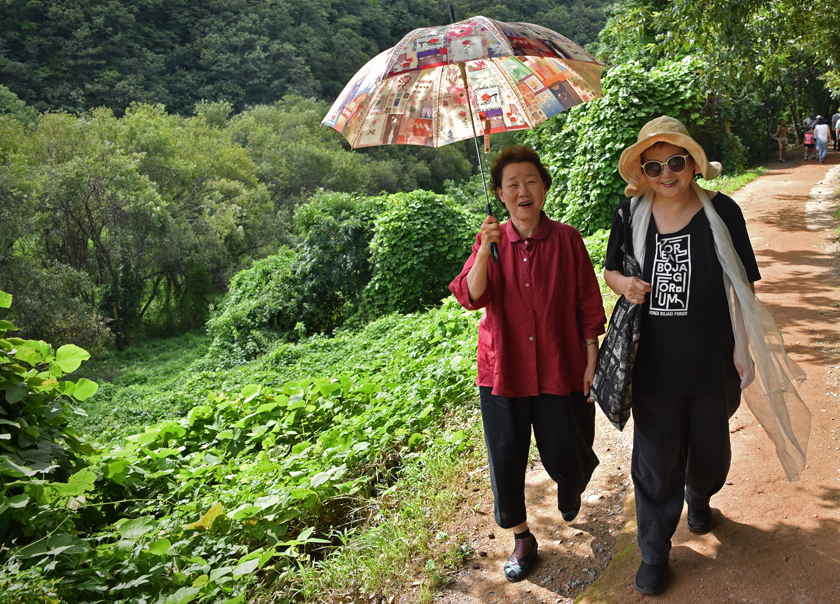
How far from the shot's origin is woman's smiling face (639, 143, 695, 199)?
7.29 feet

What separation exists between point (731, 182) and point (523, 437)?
13.1 m

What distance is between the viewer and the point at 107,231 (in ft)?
72.3

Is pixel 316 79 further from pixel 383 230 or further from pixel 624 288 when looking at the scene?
pixel 624 288

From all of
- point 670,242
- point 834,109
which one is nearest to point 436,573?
point 670,242

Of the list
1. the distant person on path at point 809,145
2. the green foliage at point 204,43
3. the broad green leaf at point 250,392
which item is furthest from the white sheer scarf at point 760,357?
the green foliage at point 204,43

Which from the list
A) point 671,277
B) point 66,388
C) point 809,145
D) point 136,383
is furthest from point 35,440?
point 809,145

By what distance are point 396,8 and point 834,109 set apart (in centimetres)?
3598

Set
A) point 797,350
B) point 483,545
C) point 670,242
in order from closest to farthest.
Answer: point 670,242
point 483,545
point 797,350

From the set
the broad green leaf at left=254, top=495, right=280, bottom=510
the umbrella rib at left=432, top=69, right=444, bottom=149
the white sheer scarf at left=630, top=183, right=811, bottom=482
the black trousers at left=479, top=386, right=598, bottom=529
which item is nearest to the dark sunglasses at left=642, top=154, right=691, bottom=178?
the white sheer scarf at left=630, top=183, right=811, bottom=482

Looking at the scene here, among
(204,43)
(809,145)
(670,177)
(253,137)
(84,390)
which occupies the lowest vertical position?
(84,390)

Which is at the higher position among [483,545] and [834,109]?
[834,109]

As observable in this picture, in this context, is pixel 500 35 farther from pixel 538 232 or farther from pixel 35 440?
pixel 35 440

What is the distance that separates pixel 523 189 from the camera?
2.45 m

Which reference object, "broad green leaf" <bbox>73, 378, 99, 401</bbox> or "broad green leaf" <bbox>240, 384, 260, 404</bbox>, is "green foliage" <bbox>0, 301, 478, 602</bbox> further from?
"broad green leaf" <bbox>73, 378, 99, 401</bbox>
